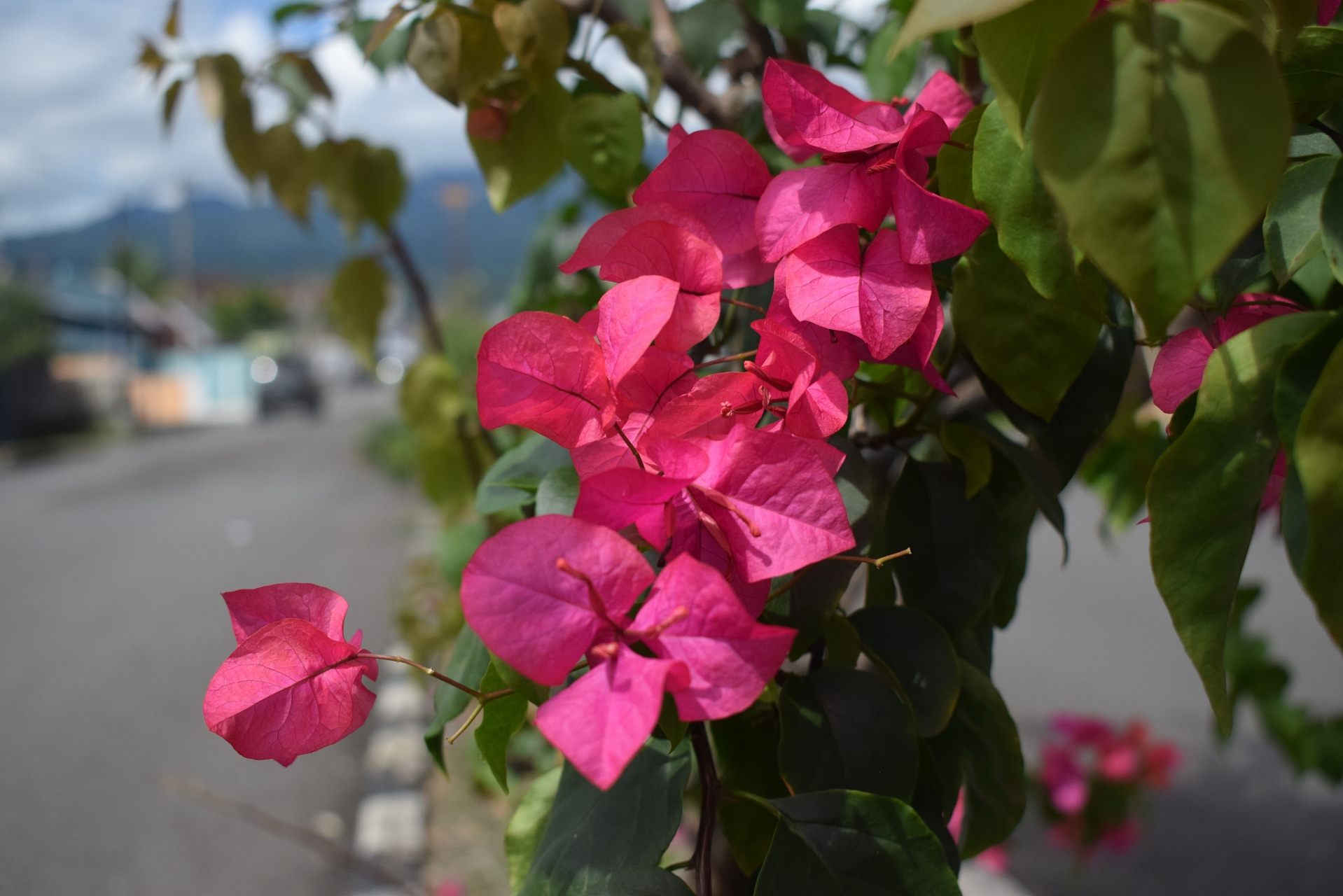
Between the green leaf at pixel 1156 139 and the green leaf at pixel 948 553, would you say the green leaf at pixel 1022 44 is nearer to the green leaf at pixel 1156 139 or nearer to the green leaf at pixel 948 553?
the green leaf at pixel 1156 139

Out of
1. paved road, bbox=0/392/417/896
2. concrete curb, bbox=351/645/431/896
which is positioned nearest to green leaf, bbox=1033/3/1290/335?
concrete curb, bbox=351/645/431/896

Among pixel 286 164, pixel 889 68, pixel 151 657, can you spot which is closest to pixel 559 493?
pixel 889 68

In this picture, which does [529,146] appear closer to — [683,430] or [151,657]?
[683,430]

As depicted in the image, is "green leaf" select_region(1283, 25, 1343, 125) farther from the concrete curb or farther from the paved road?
the paved road

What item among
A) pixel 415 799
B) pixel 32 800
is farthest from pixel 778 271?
pixel 32 800

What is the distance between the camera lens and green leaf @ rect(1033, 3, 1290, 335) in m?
0.14

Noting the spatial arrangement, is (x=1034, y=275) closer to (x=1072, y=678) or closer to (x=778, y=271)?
(x=778, y=271)

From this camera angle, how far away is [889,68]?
0.43 metres

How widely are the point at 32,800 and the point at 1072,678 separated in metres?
2.66

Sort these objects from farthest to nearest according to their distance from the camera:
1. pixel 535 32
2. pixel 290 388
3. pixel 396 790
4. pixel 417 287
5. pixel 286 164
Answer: pixel 290 388
pixel 396 790
pixel 417 287
pixel 286 164
pixel 535 32

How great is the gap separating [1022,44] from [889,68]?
277mm

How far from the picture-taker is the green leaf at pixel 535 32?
34cm

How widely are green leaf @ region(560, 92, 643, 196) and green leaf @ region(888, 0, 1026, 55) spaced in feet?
0.75

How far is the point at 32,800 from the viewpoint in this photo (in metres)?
1.99
